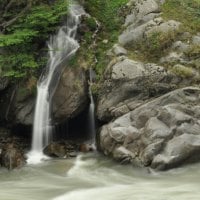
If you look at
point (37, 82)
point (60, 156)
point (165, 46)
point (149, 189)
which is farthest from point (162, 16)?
point (149, 189)

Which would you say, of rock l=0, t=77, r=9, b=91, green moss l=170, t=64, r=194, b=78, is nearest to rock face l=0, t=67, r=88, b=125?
rock l=0, t=77, r=9, b=91

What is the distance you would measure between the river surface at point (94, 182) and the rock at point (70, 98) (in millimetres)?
1778

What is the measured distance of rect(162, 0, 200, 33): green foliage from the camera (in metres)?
18.1

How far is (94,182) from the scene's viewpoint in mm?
13227

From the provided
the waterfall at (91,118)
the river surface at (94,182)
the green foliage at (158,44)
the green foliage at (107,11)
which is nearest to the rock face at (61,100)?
the waterfall at (91,118)

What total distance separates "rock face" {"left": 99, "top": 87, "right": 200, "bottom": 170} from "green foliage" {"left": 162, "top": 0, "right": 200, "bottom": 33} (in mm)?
3551

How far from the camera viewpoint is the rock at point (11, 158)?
15.0m

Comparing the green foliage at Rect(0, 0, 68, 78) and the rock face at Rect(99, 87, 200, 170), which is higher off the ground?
the green foliage at Rect(0, 0, 68, 78)

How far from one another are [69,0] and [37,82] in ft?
12.8

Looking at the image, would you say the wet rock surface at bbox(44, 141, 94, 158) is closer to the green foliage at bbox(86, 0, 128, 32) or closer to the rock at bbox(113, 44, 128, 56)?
the rock at bbox(113, 44, 128, 56)

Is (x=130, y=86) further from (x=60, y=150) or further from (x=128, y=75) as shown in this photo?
(x=60, y=150)

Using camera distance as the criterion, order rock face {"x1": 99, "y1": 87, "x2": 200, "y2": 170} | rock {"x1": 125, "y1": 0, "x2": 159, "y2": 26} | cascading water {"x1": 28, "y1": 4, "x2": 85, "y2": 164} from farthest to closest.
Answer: rock {"x1": 125, "y1": 0, "x2": 159, "y2": 26} → cascading water {"x1": 28, "y1": 4, "x2": 85, "y2": 164} → rock face {"x1": 99, "y1": 87, "x2": 200, "y2": 170}

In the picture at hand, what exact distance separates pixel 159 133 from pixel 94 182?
244 cm

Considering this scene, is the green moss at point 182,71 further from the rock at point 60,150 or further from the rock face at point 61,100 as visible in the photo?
the rock at point 60,150
